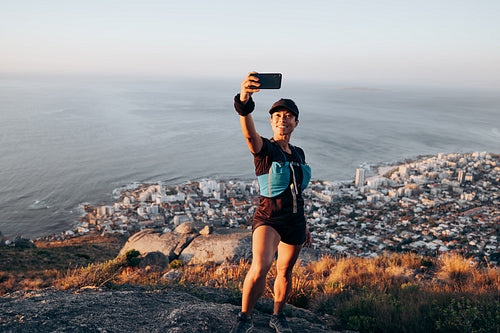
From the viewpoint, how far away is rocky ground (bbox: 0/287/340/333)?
2.14 meters

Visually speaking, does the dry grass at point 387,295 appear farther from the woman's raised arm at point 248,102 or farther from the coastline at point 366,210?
the coastline at point 366,210

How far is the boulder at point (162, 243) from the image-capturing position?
31.3 ft

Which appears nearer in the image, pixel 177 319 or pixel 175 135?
pixel 177 319

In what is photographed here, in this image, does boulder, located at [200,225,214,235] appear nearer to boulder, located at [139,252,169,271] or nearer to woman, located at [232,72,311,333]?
boulder, located at [139,252,169,271]

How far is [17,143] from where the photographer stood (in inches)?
1363

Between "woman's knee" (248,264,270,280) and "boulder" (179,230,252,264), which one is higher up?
"woman's knee" (248,264,270,280)

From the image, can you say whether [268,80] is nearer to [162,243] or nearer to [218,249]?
[218,249]

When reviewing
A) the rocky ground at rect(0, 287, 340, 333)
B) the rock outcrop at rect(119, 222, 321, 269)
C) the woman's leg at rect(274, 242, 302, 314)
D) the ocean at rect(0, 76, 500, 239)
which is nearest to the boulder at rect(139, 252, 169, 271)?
the rock outcrop at rect(119, 222, 321, 269)

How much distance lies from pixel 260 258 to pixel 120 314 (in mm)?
1289

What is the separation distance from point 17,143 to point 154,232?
3335cm

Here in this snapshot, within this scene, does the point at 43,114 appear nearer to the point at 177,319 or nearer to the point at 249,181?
the point at 249,181

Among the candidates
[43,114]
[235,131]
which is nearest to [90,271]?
[235,131]

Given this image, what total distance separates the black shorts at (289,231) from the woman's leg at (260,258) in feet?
0.11

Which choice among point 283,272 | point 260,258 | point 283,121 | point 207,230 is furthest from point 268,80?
point 207,230
